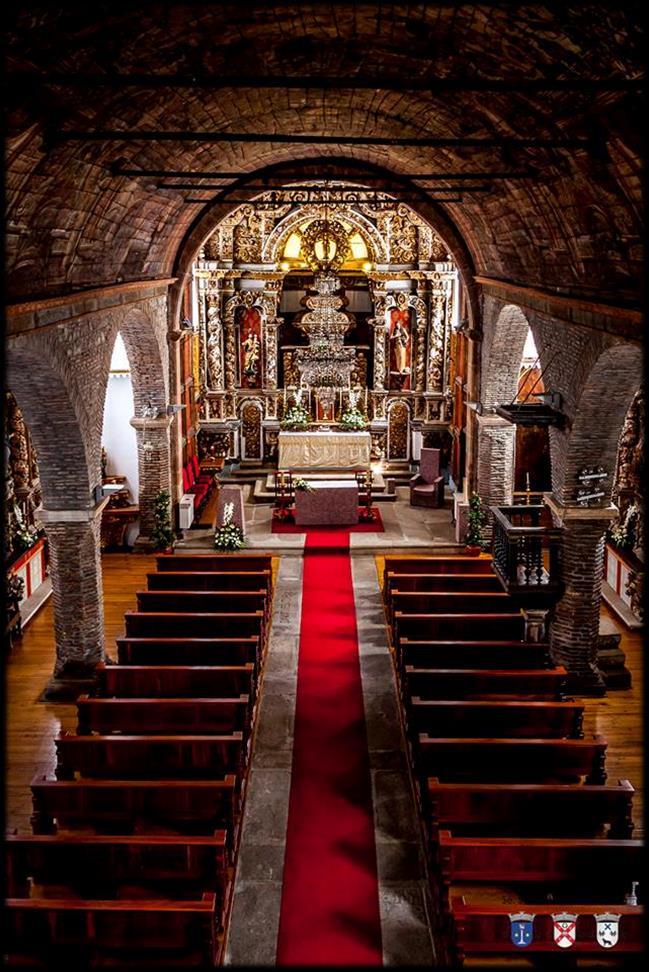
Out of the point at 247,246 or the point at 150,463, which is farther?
the point at 247,246

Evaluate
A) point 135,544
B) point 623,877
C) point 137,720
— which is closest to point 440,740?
point 623,877

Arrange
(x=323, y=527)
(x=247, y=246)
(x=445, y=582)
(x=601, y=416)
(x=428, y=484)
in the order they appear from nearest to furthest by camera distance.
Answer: (x=601, y=416) < (x=445, y=582) < (x=323, y=527) < (x=428, y=484) < (x=247, y=246)

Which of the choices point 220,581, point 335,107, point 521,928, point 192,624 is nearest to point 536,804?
point 521,928

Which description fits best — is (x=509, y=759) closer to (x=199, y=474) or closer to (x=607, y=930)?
(x=607, y=930)

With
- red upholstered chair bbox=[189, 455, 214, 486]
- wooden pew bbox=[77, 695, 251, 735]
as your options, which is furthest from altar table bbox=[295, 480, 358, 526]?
wooden pew bbox=[77, 695, 251, 735]

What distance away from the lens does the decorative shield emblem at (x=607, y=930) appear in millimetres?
6410

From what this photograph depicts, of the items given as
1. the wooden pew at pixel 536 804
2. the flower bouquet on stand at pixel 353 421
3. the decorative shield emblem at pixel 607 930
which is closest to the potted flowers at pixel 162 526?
the flower bouquet on stand at pixel 353 421

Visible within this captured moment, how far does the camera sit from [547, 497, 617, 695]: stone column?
12336mm

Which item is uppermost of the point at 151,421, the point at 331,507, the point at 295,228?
the point at 295,228

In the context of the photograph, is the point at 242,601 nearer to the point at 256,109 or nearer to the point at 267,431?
the point at 256,109

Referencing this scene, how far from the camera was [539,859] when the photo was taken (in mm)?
7348

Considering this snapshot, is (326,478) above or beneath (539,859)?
above

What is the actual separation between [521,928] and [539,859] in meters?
1.02

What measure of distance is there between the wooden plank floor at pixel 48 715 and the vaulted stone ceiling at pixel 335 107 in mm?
5094
